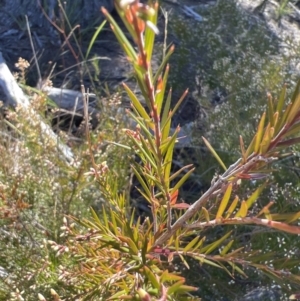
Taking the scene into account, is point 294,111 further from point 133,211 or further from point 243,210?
point 133,211

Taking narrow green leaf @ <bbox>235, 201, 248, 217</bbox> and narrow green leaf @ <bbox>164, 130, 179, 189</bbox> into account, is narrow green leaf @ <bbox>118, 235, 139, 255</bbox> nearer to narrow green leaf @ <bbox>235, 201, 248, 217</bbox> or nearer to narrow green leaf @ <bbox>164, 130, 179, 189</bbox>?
narrow green leaf @ <bbox>164, 130, 179, 189</bbox>

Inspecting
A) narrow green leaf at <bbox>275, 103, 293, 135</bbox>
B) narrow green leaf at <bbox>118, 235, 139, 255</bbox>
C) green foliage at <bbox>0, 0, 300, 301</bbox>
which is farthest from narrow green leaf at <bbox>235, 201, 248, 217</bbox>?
narrow green leaf at <bbox>118, 235, 139, 255</bbox>

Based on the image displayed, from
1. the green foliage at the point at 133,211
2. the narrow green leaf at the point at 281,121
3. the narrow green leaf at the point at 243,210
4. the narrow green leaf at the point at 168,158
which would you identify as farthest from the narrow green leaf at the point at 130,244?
the narrow green leaf at the point at 281,121

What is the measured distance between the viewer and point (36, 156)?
226cm

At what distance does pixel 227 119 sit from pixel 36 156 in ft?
3.14

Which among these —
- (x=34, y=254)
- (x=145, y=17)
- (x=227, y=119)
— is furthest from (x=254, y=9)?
(x=145, y=17)

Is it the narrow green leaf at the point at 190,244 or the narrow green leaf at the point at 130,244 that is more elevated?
the narrow green leaf at the point at 190,244

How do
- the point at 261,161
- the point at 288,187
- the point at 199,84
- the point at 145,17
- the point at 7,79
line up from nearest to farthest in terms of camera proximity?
the point at 145,17, the point at 261,161, the point at 288,187, the point at 7,79, the point at 199,84

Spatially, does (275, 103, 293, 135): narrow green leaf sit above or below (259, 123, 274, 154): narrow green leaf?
above

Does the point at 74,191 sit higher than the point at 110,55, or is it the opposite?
the point at 74,191

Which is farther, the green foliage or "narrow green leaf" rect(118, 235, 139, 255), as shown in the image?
"narrow green leaf" rect(118, 235, 139, 255)

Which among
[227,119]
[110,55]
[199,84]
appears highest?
[227,119]

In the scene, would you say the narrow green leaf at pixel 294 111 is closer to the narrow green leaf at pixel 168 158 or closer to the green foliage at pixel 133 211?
the green foliage at pixel 133 211

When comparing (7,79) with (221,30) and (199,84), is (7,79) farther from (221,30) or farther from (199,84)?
(221,30)
